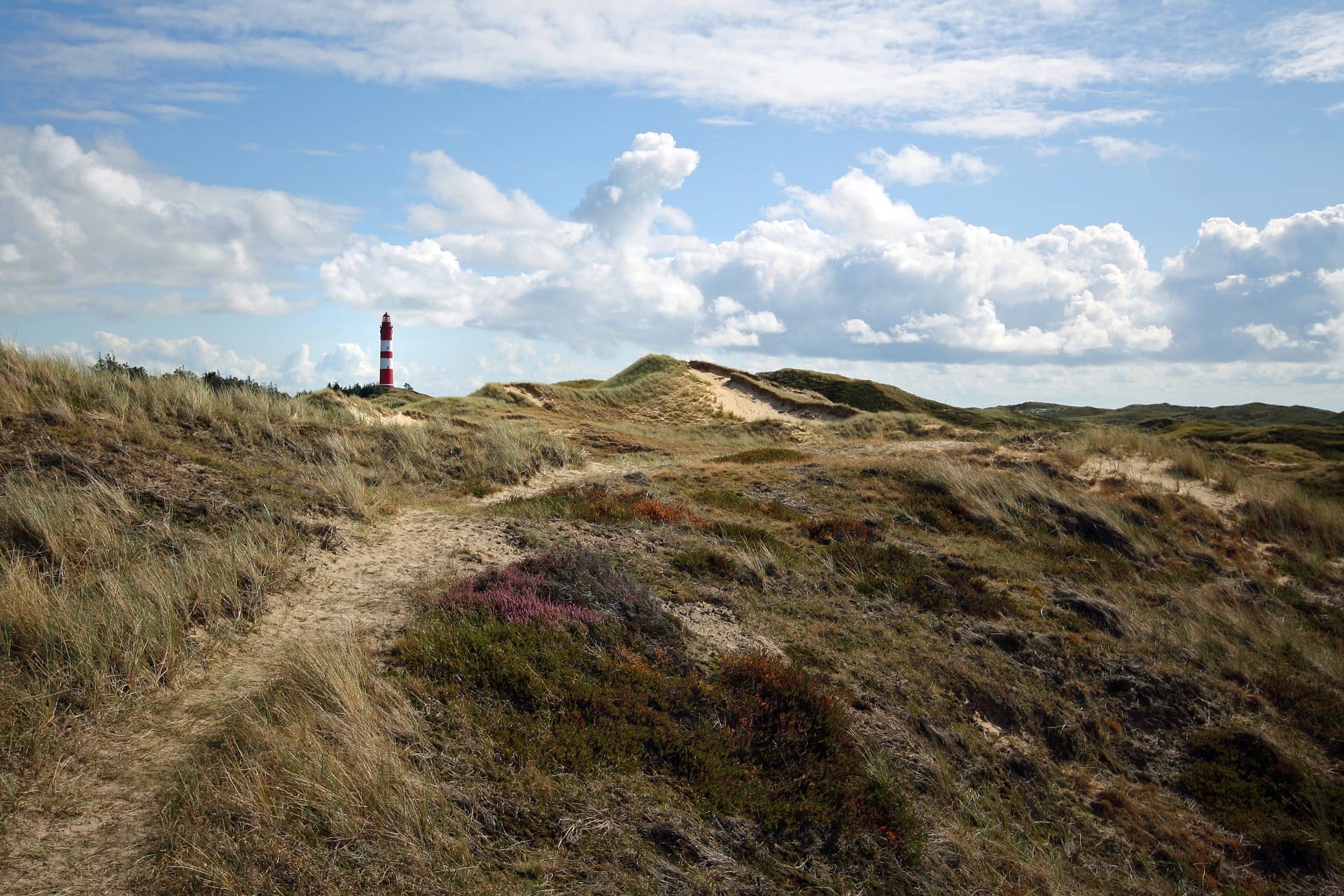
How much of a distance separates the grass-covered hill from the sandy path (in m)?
0.03

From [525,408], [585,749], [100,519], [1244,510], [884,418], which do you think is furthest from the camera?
[884,418]

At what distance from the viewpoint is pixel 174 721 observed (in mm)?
5066

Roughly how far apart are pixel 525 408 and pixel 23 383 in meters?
17.7

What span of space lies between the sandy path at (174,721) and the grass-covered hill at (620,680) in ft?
0.11

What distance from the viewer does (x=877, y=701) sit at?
7141 millimetres

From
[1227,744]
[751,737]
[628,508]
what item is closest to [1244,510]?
[1227,744]

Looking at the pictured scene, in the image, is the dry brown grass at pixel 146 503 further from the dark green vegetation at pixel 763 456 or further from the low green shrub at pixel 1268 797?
the low green shrub at pixel 1268 797

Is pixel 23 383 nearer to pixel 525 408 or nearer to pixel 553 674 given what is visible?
pixel 553 674

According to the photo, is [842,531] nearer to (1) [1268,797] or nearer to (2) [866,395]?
(1) [1268,797]

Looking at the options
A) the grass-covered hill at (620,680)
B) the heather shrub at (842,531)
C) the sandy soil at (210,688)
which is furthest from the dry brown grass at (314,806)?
the heather shrub at (842,531)

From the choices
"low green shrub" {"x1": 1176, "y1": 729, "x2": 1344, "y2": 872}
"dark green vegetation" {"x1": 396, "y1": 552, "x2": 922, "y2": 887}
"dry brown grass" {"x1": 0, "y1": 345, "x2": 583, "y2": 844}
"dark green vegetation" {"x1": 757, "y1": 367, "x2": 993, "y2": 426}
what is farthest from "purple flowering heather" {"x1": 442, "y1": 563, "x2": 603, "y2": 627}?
"dark green vegetation" {"x1": 757, "y1": 367, "x2": 993, "y2": 426}

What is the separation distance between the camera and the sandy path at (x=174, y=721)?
3.78 meters

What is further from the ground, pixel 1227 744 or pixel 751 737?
pixel 751 737

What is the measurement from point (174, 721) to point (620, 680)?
3.05 metres
